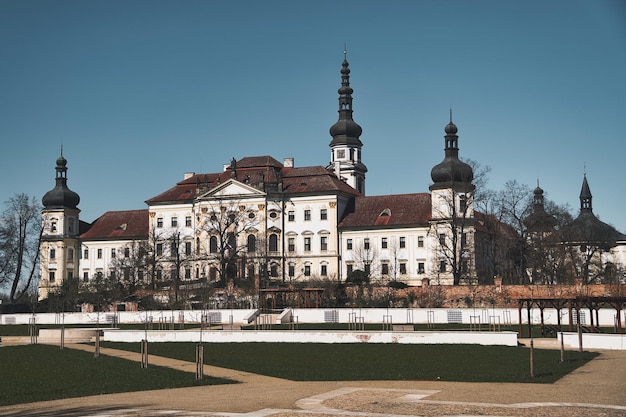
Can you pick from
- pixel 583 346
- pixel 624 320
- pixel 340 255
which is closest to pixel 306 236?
pixel 340 255

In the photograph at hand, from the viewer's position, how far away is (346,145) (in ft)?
351

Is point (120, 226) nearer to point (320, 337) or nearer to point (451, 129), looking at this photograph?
point (451, 129)

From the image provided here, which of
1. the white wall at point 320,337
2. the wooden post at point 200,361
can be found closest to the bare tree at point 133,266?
the white wall at point 320,337

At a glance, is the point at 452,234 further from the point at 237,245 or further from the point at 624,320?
the point at 624,320

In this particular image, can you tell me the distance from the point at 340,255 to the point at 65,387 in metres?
67.1

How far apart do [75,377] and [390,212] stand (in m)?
65.8

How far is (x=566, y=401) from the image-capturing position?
20.5m

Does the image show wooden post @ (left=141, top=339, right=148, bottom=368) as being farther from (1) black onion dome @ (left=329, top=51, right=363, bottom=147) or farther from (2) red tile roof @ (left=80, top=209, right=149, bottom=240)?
(1) black onion dome @ (left=329, top=51, right=363, bottom=147)

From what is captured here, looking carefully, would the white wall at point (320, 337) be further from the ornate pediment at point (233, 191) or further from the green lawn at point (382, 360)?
the ornate pediment at point (233, 191)

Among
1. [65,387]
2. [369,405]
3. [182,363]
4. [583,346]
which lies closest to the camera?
[369,405]

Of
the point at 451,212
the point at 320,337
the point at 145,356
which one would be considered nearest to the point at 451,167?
the point at 451,212

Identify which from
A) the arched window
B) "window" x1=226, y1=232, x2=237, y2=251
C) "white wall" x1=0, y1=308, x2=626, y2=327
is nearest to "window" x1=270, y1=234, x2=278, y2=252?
the arched window

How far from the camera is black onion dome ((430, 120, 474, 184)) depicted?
81.7 m

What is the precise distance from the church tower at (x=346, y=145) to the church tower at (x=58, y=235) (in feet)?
97.6
